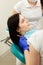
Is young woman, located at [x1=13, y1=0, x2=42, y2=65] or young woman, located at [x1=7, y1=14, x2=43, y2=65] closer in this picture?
young woman, located at [x1=7, y1=14, x2=43, y2=65]

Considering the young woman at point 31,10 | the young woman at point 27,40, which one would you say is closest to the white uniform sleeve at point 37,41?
the young woman at point 27,40

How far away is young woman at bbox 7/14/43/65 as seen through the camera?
1109 millimetres

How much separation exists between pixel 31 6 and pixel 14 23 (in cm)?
68

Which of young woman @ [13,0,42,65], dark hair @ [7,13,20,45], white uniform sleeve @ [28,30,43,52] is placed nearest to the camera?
white uniform sleeve @ [28,30,43,52]

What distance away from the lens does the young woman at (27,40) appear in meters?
1.11

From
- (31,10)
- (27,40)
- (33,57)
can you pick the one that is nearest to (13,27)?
(27,40)

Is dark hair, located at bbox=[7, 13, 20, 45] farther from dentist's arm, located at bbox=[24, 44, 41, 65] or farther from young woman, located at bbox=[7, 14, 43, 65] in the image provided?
dentist's arm, located at bbox=[24, 44, 41, 65]

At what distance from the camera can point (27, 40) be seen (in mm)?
1223

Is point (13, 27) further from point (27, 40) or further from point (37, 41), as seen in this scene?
point (37, 41)

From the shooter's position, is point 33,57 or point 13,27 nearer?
point 33,57

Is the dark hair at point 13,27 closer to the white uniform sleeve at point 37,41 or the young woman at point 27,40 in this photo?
the young woman at point 27,40

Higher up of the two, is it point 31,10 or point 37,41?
point 37,41

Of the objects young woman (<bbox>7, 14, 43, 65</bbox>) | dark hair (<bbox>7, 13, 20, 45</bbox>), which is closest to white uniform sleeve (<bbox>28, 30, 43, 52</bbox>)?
young woman (<bbox>7, 14, 43, 65</bbox>)

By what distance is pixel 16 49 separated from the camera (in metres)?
1.66
